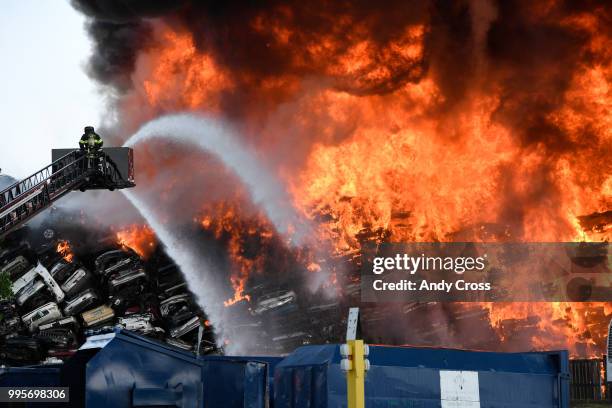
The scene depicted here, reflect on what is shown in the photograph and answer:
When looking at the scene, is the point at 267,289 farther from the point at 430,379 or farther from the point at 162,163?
the point at 430,379

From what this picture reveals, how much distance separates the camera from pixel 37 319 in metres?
37.8

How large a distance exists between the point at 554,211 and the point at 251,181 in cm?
1414

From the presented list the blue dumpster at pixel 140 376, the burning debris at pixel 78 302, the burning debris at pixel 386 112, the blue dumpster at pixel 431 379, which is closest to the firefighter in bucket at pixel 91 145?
the burning debris at pixel 78 302

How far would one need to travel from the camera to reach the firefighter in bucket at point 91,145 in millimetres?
32500

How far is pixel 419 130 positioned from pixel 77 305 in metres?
17.4

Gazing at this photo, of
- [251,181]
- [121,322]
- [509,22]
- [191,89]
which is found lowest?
[121,322]

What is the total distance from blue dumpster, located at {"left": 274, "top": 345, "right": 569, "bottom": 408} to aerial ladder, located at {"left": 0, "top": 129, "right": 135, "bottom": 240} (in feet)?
46.3

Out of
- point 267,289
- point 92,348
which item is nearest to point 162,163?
point 267,289

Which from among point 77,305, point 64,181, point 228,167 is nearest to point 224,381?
point 64,181

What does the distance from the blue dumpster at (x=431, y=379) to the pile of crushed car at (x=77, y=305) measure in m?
20.2

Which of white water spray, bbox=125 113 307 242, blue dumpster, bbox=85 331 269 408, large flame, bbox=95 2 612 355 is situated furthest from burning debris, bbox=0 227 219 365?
blue dumpster, bbox=85 331 269 408

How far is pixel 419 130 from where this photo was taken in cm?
4231

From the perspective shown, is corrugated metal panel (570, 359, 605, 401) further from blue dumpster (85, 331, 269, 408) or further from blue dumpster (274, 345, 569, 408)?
blue dumpster (85, 331, 269, 408)

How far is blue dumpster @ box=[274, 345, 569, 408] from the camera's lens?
17453 mm
